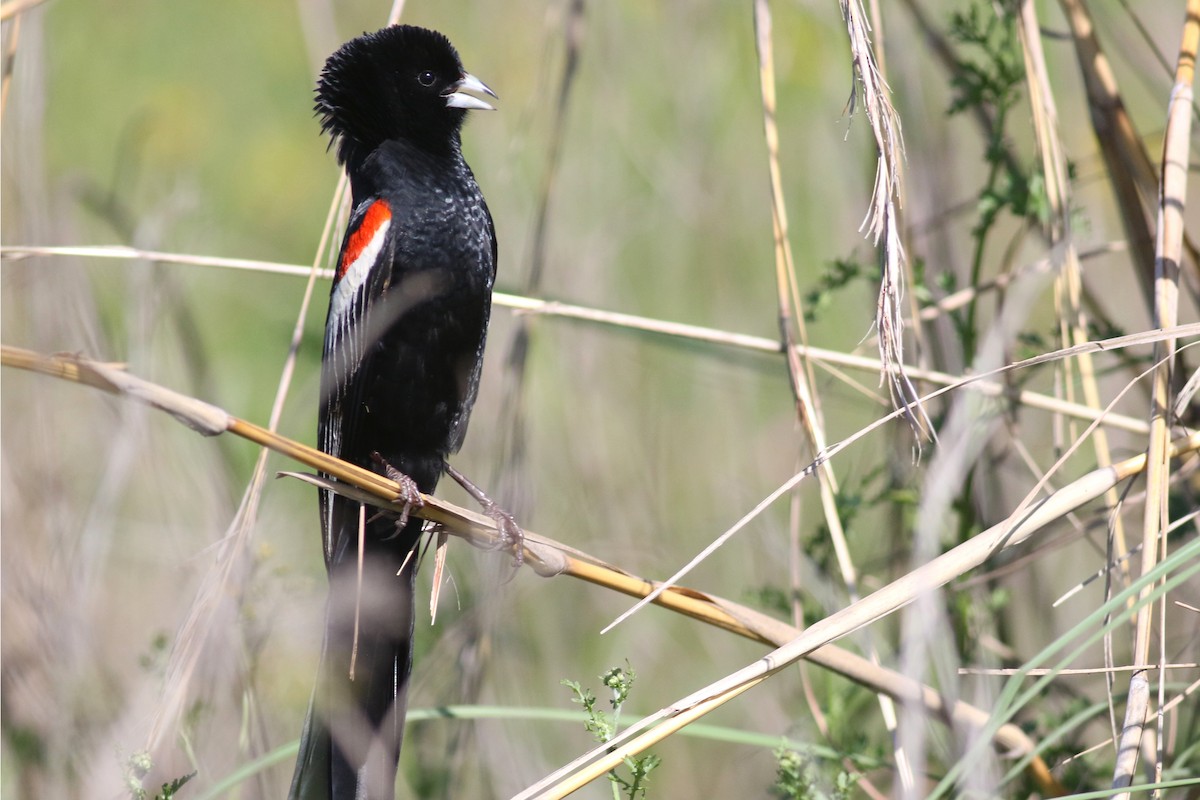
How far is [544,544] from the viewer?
5.06 feet

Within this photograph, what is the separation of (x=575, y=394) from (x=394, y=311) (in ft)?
2.98

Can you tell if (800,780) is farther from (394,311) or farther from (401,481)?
(394,311)

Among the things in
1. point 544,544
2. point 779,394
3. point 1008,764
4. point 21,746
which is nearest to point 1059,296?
point 1008,764

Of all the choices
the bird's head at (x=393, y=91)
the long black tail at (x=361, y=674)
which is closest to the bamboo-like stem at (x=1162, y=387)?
the long black tail at (x=361, y=674)

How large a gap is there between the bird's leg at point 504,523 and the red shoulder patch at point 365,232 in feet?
1.69

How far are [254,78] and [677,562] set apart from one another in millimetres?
3456

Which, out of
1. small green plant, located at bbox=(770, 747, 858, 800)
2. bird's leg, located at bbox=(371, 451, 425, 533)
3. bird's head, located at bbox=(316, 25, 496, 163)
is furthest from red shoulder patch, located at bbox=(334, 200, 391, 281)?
small green plant, located at bbox=(770, 747, 858, 800)

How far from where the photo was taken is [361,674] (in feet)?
6.77

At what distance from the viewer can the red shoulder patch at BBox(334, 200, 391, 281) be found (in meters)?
2.31

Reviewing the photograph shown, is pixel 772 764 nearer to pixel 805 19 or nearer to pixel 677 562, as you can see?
pixel 677 562

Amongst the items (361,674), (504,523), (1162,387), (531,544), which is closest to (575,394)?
(504,523)

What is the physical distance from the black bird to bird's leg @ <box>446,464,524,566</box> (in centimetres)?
14

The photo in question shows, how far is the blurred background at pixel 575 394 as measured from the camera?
2.07 metres

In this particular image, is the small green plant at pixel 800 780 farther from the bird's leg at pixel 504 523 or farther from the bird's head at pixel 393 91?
the bird's head at pixel 393 91
